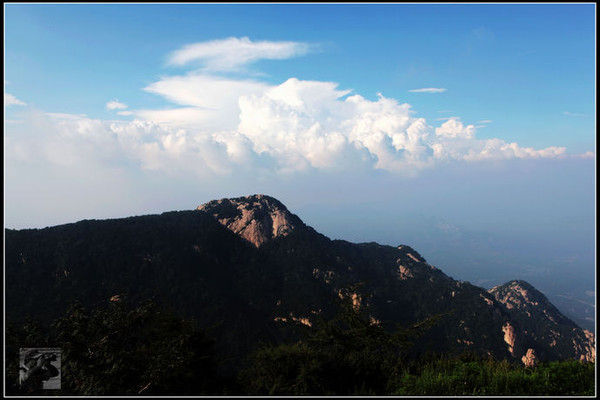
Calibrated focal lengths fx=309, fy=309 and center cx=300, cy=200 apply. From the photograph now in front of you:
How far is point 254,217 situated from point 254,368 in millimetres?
73792

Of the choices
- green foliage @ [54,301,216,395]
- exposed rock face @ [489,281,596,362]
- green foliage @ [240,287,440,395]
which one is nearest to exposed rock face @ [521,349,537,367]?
exposed rock face @ [489,281,596,362]

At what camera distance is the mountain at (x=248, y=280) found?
1992 inches

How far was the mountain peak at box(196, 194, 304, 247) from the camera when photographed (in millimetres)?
80312

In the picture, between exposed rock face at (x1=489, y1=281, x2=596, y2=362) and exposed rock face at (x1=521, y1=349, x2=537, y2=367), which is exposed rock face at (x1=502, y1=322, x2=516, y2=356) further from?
exposed rock face at (x1=521, y1=349, x2=537, y2=367)

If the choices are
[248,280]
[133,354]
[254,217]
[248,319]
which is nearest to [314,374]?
[133,354]

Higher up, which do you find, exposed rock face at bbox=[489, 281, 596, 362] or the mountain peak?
the mountain peak

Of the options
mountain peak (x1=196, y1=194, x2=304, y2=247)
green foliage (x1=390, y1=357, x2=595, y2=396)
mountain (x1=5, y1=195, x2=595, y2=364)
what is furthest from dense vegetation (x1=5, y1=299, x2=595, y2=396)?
mountain peak (x1=196, y1=194, x2=304, y2=247)

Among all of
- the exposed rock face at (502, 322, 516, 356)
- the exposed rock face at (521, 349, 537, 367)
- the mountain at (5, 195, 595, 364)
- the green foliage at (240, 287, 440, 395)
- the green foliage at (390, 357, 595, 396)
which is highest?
the green foliage at (390, 357, 595, 396)

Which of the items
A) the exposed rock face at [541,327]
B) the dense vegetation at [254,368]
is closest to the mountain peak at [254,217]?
the exposed rock face at [541,327]

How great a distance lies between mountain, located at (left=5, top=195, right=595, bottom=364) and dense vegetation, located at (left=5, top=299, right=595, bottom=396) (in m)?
28.7

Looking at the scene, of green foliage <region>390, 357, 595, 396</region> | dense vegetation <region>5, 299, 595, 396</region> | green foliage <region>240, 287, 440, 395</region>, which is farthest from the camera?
green foliage <region>240, 287, 440, 395</region>

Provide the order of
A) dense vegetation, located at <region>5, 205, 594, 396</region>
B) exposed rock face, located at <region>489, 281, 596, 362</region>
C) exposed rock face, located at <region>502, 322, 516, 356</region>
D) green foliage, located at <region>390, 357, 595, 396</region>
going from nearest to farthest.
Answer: green foliage, located at <region>390, 357, 595, 396</region>
dense vegetation, located at <region>5, 205, 594, 396</region>
exposed rock face, located at <region>502, 322, 516, 356</region>
exposed rock face, located at <region>489, 281, 596, 362</region>

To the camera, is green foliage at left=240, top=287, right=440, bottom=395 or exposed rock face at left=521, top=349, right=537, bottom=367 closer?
green foliage at left=240, top=287, right=440, bottom=395

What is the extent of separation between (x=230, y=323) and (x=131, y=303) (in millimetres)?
15750
